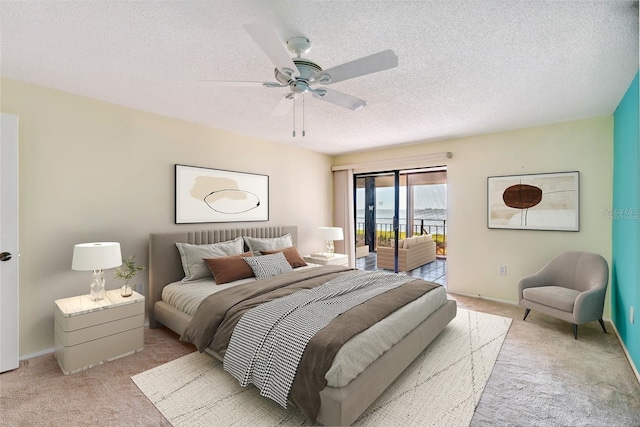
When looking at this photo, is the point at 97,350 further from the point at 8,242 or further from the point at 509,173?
the point at 509,173

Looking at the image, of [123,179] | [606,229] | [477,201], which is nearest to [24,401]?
[123,179]

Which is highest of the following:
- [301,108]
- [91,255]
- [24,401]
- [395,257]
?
[301,108]

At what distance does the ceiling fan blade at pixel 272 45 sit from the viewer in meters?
1.43

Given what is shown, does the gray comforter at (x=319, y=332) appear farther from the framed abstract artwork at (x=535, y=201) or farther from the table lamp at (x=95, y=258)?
the framed abstract artwork at (x=535, y=201)

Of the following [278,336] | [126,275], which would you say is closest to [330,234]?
[126,275]

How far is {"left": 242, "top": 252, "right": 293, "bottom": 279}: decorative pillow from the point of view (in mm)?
3471

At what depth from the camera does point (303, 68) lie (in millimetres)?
1970

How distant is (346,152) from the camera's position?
5.80 meters

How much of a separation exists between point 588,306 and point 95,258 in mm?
4601

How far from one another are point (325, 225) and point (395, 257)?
1.46 metres

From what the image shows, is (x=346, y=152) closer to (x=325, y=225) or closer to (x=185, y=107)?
(x=325, y=225)

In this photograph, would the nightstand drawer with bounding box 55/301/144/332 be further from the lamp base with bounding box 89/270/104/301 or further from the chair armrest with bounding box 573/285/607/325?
the chair armrest with bounding box 573/285/607/325

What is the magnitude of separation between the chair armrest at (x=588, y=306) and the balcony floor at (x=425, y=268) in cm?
220

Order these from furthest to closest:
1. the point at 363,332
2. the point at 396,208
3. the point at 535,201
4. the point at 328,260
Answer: the point at 396,208
the point at 328,260
the point at 535,201
the point at 363,332
